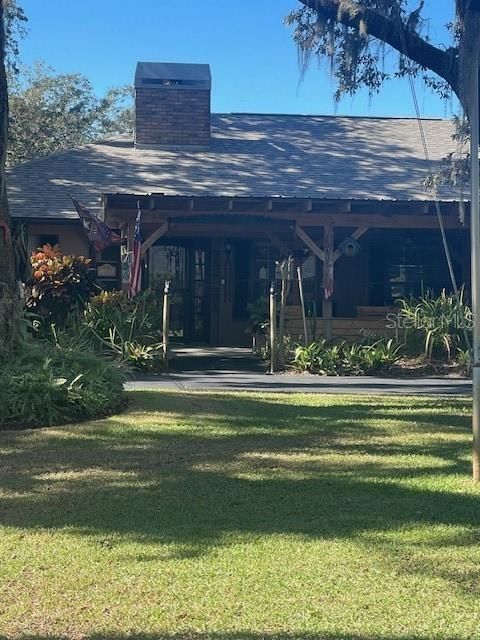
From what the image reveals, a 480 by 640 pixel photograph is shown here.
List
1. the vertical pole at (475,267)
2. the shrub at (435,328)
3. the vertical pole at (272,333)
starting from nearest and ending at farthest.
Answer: the vertical pole at (475,267) < the vertical pole at (272,333) < the shrub at (435,328)

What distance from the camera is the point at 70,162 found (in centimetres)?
1780

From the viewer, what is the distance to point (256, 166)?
16672 millimetres

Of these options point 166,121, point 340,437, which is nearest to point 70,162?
point 166,121

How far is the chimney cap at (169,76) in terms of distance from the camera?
60.1 ft

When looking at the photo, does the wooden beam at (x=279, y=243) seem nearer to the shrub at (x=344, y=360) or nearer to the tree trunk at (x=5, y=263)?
the shrub at (x=344, y=360)

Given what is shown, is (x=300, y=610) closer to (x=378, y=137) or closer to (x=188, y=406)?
(x=188, y=406)

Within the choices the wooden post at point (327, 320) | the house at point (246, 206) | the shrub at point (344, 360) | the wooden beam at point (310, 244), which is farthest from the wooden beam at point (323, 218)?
the shrub at point (344, 360)

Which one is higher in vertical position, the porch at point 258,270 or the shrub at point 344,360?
the porch at point 258,270

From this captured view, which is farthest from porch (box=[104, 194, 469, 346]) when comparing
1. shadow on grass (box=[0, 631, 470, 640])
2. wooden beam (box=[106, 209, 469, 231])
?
shadow on grass (box=[0, 631, 470, 640])

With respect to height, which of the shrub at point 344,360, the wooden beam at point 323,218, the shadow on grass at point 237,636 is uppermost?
the wooden beam at point 323,218

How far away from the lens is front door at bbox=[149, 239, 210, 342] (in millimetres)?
17219

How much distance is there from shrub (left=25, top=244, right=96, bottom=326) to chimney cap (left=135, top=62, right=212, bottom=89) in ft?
22.0

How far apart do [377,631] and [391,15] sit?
754cm

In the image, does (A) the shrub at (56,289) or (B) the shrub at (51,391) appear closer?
(B) the shrub at (51,391)
